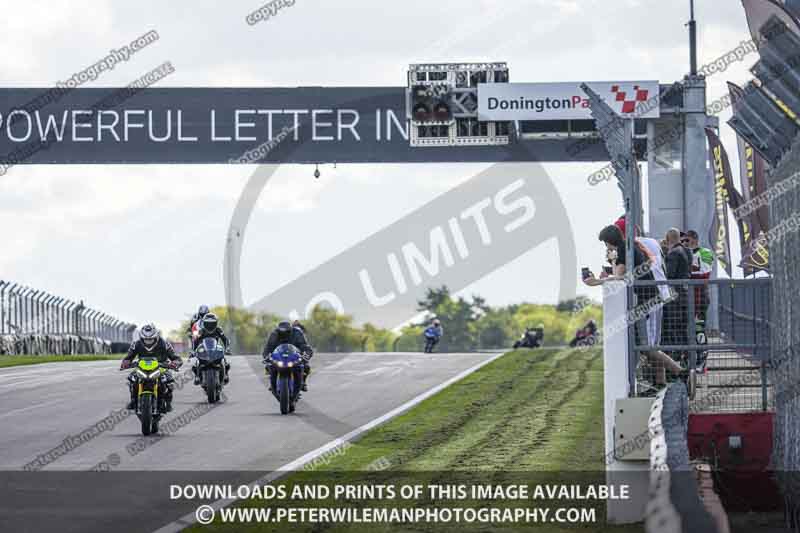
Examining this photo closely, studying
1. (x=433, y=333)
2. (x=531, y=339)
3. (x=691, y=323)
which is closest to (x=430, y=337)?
(x=433, y=333)

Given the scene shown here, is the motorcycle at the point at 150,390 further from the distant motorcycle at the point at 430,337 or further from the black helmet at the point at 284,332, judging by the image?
the distant motorcycle at the point at 430,337

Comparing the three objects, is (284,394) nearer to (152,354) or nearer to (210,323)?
(210,323)

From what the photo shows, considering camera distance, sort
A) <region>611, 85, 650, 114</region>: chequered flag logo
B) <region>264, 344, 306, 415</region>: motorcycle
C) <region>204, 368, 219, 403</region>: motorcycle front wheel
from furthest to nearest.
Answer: <region>611, 85, 650, 114</region>: chequered flag logo
<region>204, 368, 219, 403</region>: motorcycle front wheel
<region>264, 344, 306, 415</region>: motorcycle

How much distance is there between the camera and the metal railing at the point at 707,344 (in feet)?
39.4

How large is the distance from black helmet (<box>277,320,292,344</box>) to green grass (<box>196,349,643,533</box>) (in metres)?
1.95

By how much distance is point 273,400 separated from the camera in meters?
24.2

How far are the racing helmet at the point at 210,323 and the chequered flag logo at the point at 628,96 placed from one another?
1751 centimetres

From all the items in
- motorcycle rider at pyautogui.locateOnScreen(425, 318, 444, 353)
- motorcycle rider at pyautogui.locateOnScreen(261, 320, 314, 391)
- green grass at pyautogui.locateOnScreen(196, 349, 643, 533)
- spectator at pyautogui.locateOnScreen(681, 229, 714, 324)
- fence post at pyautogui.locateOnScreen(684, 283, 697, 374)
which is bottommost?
green grass at pyautogui.locateOnScreen(196, 349, 643, 533)

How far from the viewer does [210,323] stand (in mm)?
23125

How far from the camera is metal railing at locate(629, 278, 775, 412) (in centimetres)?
1202

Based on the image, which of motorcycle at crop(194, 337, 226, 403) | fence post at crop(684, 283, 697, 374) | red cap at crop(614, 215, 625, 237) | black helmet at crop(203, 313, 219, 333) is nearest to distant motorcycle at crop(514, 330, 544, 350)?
motorcycle at crop(194, 337, 226, 403)

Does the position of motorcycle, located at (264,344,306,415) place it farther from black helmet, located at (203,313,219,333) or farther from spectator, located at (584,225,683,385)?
spectator, located at (584,225,683,385)

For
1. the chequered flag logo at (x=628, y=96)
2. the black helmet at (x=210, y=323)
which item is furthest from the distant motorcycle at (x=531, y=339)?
the black helmet at (x=210, y=323)

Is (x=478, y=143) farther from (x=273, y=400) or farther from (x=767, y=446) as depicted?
(x=767, y=446)
